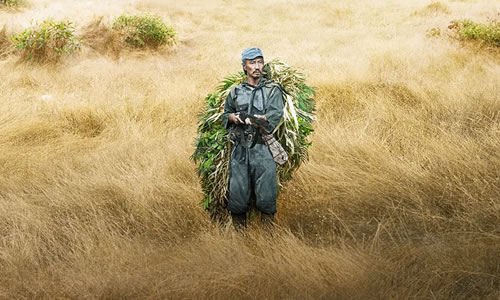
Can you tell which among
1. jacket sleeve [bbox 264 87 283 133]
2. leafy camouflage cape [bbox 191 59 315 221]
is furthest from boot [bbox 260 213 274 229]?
jacket sleeve [bbox 264 87 283 133]

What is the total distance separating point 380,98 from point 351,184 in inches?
108

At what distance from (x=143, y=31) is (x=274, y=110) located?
366 inches

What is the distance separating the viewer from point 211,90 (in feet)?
26.2

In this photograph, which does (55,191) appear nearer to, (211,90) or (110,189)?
(110,189)

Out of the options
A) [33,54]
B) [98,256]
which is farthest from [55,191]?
[33,54]

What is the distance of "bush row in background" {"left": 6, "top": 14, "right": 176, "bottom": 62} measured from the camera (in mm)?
10812

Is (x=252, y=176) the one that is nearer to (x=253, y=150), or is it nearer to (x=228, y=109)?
(x=253, y=150)

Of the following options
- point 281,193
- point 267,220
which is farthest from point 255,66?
point 281,193

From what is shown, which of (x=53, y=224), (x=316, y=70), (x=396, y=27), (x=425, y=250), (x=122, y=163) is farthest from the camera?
(x=396, y=27)

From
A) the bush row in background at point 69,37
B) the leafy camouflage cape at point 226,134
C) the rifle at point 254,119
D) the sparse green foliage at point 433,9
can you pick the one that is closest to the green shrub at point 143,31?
the bush row in background at point 69,37

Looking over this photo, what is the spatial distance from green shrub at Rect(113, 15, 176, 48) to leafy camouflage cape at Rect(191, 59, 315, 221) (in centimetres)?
851

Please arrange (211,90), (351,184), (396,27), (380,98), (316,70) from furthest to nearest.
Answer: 1. (396,27)
2. (316,70)
3. (211,90)
4. (380,98)
5. (351,184)

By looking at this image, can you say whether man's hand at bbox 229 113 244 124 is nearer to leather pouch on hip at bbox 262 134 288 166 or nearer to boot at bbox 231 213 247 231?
leather pouch on hip at bbox 262 134 288 166

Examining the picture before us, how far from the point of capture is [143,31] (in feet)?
39.2
